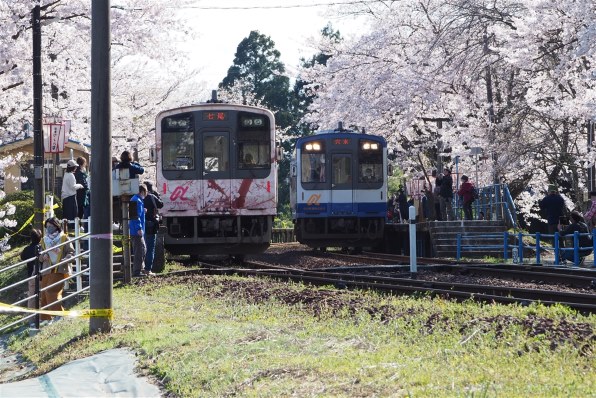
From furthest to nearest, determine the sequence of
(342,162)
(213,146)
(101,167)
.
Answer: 1. (342,162)
2. (213,146)
3. (101,167)

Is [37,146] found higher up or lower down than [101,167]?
higher up

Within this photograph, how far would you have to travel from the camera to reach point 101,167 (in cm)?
1159

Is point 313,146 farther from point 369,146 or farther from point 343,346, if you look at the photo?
point 343,346

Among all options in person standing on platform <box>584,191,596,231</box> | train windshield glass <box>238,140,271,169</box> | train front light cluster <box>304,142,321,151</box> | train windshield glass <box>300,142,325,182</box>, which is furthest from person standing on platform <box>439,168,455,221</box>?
train windshield glass <box>238,140,271,169</box>

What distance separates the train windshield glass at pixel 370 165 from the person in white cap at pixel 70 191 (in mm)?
10499

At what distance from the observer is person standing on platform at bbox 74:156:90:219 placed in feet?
61.7

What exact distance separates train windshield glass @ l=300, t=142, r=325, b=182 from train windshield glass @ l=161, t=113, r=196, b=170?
20.3ft

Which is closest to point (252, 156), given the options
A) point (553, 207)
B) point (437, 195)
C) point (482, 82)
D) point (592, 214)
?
point (553, 207)

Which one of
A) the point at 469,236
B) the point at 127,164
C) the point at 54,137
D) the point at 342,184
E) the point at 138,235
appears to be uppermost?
the point at 54,137

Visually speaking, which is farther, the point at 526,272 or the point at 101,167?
the point at 526,272

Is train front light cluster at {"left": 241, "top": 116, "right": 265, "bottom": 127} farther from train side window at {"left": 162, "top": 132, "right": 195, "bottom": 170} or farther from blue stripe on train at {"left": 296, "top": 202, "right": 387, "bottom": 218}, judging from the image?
blue stripe on train at {"left": 296, "top": 202, "right": 387, "bottom": 218}

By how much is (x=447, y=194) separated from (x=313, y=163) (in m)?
3.95

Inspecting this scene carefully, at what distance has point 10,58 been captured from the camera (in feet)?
78.9

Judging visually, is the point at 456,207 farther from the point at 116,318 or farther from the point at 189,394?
the point at 189,394
